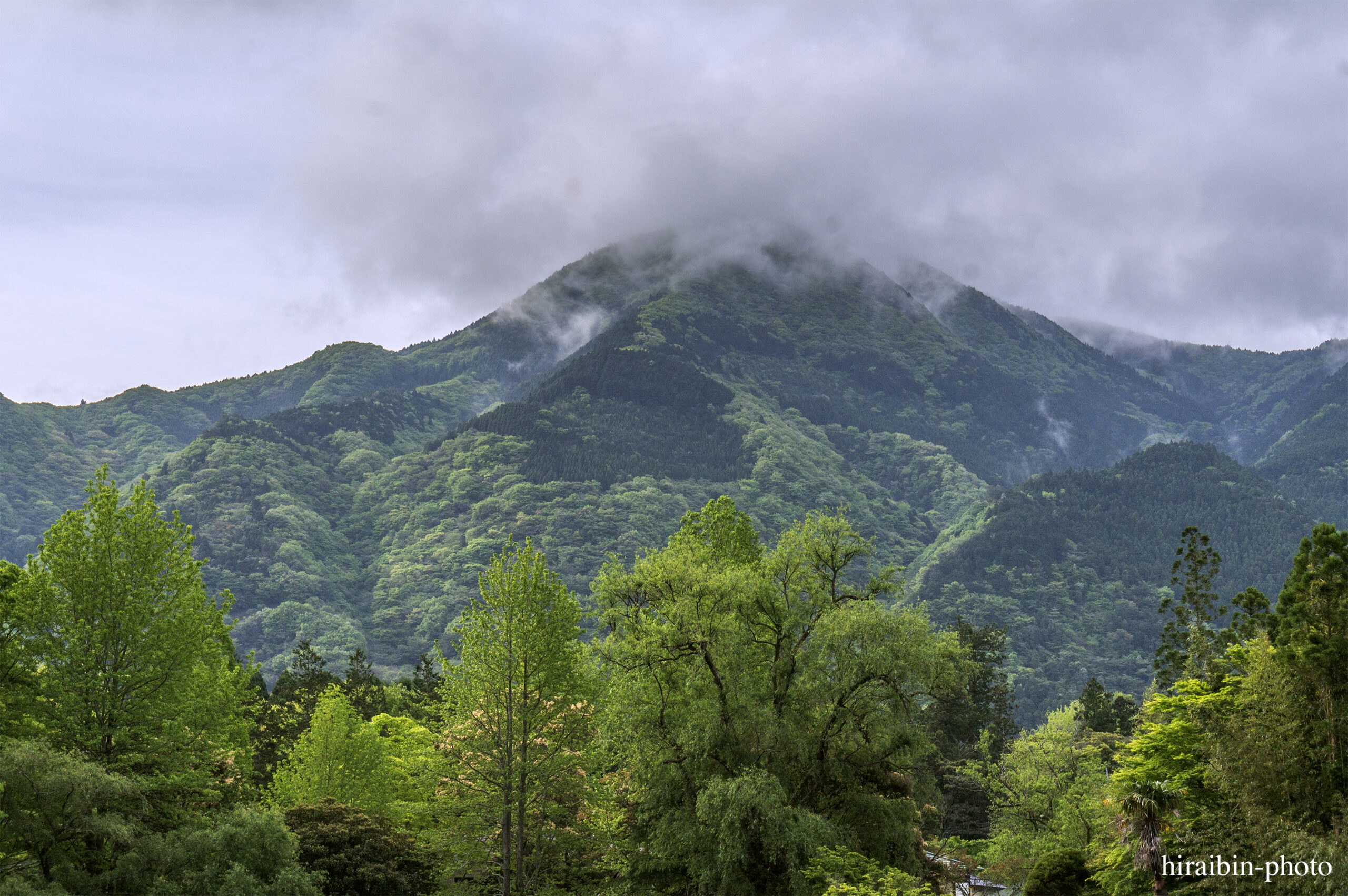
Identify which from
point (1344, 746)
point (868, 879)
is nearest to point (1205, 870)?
point (1344, 746)

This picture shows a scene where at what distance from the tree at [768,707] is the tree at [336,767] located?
57.3ft

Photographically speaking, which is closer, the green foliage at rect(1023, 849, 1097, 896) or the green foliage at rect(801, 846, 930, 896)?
the green foliage at rect(801, 846, 930, 896)

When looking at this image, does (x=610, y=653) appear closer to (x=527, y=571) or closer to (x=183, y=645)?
(x=527, y=571)

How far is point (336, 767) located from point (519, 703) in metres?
16.8

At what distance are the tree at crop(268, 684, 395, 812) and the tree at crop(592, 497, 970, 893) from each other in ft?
57.3

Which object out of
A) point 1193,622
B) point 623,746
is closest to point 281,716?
point 623,746

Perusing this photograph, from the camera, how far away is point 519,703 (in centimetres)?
4366

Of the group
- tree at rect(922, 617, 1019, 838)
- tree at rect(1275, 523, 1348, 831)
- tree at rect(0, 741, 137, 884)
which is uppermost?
tree at rect(1275, 523, 1348, 831)

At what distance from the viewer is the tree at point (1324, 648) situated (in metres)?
31.2

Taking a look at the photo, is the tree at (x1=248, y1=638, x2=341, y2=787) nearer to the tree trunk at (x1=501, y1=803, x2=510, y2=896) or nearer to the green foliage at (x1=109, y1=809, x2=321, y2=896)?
the tree trunk at (x1=501, y1=803, x2=510, y2=896)

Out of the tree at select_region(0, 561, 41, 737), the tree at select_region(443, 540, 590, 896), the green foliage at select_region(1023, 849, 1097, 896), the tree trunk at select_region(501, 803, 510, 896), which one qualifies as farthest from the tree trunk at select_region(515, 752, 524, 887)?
the green foliage at select_region(1023, 849, 1097, 896)

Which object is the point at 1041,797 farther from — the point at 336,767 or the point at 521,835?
the point at 336,767

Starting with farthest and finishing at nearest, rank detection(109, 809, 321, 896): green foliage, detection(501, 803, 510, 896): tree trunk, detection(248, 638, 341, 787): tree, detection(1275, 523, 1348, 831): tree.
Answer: detection(248, 638, 341, 787): tree, detection(501, 803, 510, 896): tree trunk, detection(1275, 523, 1348, 831): tree, detection(109, 809, 321, 896): green foliage

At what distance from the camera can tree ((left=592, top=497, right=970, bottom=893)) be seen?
136 feet
